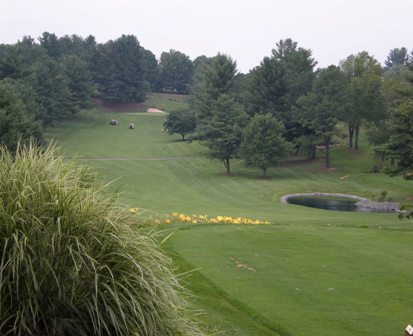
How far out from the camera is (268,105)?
5822 cm

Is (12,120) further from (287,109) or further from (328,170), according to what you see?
(287,109)

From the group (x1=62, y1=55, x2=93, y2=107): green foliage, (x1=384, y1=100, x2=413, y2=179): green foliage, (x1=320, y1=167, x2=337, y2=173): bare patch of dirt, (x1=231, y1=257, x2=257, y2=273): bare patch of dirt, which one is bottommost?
(x1=320, y1=167, x2=337, y2=173): bare patch of dirt

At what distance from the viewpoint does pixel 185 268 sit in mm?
10008

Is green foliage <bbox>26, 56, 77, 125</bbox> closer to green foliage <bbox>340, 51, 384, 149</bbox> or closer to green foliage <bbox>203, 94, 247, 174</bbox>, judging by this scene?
green foliage <bbox>203, 94, 247, 174</bbox>

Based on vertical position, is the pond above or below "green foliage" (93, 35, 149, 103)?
below

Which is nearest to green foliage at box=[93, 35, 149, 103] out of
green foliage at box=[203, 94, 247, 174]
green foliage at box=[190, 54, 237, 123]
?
green foliage at box=[190, 54, 237, 123]

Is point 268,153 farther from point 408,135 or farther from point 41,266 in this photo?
point 41,266

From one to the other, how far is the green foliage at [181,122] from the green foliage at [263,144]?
22.2 metres

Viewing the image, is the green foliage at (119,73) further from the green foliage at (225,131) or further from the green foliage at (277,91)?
the green foliage at (225,131)

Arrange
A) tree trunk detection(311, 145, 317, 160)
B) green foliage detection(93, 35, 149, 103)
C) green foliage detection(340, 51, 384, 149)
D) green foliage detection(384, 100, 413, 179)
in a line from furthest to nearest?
green foliage detection(93, 35, 149, 103), tree trunk detection(311, 145, 317, 160), green foliage detection(340, 51, 384, 149), green foliage detection(384, 100, 413, 179)

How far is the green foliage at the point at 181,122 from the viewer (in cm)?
7100

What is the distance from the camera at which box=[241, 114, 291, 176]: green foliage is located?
48531 mm

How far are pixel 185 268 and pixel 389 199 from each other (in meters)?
29.9

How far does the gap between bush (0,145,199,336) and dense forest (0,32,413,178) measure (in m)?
28.8
